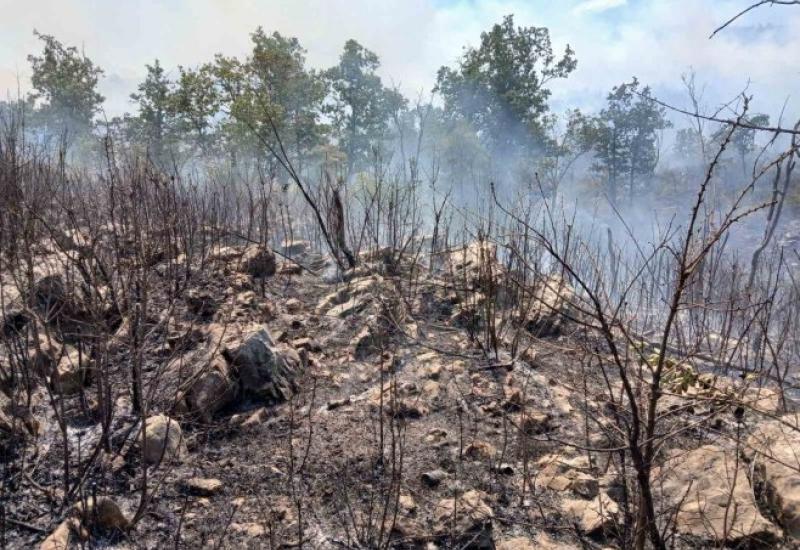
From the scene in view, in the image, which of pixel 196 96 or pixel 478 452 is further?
pixel 196 96

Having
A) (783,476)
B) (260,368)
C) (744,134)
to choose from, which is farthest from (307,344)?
(744,134)

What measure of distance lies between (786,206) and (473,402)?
2385 centimetres

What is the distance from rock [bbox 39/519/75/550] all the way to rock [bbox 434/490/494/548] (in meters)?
1.54

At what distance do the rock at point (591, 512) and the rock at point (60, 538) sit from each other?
7.23ft

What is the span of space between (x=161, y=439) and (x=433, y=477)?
1.43m

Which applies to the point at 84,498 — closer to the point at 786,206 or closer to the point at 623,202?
the point at 786,206

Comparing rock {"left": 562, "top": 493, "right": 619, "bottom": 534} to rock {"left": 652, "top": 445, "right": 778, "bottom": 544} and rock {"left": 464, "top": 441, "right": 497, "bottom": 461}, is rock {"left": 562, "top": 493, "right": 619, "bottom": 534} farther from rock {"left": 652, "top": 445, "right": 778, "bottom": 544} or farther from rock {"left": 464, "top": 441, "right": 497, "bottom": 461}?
rock {"left": 464, "top": 441, "right": 497, "bottom": 461}

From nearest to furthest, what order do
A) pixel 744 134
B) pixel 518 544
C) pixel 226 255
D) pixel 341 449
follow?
pixel 518 544, pixel 341 449, pixel 226 255, pixel 744 134

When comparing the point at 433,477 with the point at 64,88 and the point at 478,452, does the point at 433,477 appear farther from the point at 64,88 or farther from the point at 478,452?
the point at 64,88

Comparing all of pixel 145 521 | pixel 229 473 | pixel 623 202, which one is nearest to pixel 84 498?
pixel 145 521

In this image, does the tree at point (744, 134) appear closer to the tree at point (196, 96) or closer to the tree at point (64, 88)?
the tree at point (196, 96)

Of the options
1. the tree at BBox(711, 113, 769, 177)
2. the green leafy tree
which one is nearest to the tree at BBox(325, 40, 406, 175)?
the green leafy tree

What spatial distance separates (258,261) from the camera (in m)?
5.54

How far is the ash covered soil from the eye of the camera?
2178 millimetres
